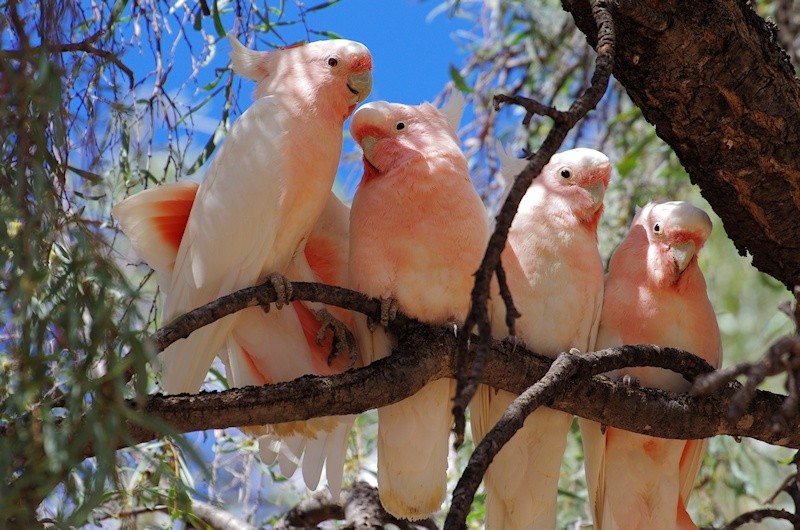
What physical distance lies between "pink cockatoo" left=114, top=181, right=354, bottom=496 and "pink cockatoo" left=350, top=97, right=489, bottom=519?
13cm

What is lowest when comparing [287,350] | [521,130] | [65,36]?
[287,350]

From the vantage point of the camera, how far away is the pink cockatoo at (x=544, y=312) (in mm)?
2312

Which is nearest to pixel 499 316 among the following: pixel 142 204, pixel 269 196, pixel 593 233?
pixel 593 233

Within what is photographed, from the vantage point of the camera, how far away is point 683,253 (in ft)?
7.82

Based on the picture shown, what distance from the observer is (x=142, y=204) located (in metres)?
2.20

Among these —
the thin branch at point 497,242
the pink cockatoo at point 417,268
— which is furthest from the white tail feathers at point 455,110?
the thin branch at point 497,242

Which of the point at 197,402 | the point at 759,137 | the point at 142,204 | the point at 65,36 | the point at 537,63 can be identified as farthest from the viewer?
the point at 537,63

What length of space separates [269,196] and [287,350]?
366 mm

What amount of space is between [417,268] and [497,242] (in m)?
0.91

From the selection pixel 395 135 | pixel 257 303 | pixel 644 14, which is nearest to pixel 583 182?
pixel 395 135

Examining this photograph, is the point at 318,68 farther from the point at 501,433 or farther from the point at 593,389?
the point at 501,433

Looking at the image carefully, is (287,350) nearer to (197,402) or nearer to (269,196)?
(269,196)

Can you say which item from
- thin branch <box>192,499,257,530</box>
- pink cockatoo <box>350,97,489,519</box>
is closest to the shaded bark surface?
pink cockatoo <box>350,97,489,519</box>

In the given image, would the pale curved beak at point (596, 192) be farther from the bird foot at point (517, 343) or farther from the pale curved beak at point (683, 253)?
the bird foot at point (517, 343)
